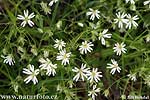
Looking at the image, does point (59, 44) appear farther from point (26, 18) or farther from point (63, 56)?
point (26, 18)

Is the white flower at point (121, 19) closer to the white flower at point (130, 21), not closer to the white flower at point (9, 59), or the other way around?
the white flower at point (130, 21)

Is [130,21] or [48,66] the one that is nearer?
[48,66]

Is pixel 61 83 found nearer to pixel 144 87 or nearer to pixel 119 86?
pixel 119 86

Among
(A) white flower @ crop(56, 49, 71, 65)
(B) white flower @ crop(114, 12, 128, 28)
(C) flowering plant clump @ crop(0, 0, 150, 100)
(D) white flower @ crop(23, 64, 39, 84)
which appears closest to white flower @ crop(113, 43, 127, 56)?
(C) flowering plant clump @ crop(0, 0, 150, 100)

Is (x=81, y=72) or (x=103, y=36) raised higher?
(x=103, y=36)

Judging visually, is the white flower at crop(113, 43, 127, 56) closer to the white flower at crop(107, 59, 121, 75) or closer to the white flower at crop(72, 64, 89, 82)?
the white flower at crop(107, 59, 121, 75)

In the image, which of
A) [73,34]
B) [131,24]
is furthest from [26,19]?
[131,24]

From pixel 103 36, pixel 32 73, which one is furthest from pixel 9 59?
pixel 103 36

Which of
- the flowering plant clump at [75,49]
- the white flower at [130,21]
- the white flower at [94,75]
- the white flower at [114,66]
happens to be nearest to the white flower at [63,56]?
the flowering plant clump at [75,49]
